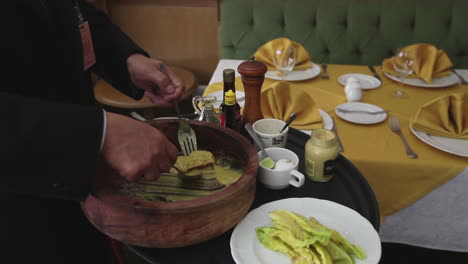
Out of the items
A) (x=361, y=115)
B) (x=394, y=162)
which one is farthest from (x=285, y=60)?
(x=394, y=162)

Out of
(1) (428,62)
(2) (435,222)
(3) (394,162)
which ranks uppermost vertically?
(1) (428,62)

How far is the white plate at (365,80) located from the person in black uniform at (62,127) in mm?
881

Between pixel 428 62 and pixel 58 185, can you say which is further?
pixel 428 62

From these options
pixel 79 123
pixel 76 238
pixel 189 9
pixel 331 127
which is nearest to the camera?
pixel 79 123

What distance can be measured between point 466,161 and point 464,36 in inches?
54.5

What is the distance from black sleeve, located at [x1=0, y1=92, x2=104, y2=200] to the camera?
1.67 feet

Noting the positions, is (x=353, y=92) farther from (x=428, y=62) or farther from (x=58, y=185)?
(x=58, y=185)

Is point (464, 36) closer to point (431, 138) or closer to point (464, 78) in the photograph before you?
point (464, 78)

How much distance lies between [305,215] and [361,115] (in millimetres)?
683

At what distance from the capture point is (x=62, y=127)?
0.53m

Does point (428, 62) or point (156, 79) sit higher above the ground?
point (156, 79)

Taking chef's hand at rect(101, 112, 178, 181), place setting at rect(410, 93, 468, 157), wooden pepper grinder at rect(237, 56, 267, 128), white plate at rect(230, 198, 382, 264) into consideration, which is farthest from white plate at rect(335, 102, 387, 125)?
chef's hand at rect(101, 112, 178, 181)

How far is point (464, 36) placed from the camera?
203 cm

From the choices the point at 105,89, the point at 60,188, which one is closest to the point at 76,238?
the point at 60,188
